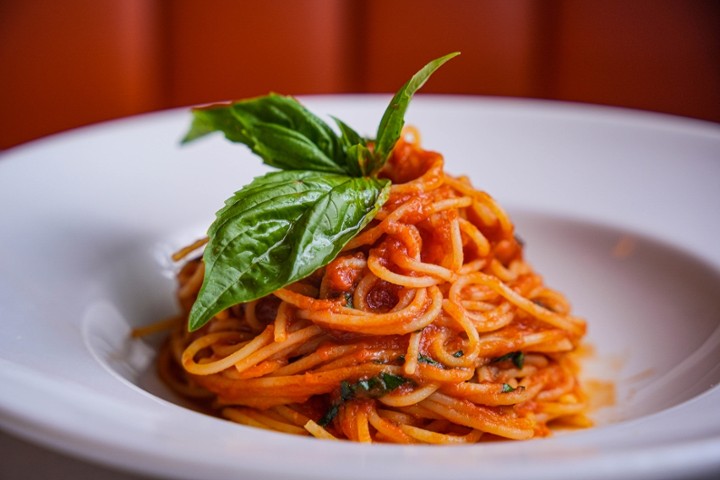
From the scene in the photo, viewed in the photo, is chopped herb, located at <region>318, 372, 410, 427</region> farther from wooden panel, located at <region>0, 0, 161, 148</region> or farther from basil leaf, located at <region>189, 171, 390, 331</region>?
wooden panel, located at <region>0, 0, 161, 148</region>

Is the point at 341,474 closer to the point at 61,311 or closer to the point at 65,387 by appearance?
the point at 65,387

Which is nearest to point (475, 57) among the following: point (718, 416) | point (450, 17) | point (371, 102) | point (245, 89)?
point (450, 17)

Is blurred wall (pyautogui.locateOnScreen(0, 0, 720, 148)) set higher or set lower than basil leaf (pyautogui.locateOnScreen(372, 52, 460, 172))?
lower

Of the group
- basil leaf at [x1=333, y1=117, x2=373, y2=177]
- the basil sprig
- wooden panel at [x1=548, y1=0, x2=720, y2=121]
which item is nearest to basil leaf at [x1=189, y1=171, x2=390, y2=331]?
the basil sprig

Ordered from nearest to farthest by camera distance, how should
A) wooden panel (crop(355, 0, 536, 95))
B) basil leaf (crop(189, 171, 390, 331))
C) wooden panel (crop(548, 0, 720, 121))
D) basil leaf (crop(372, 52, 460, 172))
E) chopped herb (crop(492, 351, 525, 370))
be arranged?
basil leaf (crop(189, 171, 390, 331)) < basil leaf (crop(372, 52, 460, 172)) < chopped herb (crop(492, 351, 525, 370)) < wooden panel (crop(548, 0, 720, 121)) < wooden panel (crop(355, 0, 536, 95))

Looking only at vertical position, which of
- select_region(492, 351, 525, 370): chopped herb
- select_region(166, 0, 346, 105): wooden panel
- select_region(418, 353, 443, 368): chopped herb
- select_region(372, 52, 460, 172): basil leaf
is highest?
select_region(372, 52, 460, 172): basil leaf

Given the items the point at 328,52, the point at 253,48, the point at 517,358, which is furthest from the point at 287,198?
the point at 253,48

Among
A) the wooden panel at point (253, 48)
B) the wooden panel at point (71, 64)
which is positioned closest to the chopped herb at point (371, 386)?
the wooden panel at point (253, 48)

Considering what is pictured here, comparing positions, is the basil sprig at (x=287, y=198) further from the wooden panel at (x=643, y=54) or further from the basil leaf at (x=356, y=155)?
the wooden panel at (x=643, y=54)
